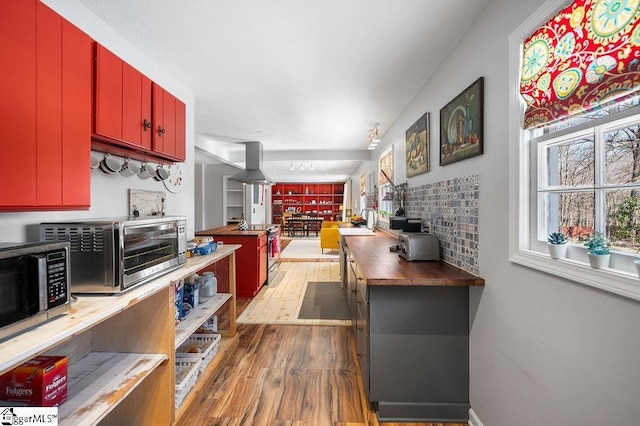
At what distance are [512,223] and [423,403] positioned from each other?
121cm

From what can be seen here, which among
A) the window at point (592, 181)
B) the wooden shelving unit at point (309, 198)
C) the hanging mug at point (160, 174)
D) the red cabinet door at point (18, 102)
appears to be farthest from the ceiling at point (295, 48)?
the wooden shelving unit at point (309, 198)

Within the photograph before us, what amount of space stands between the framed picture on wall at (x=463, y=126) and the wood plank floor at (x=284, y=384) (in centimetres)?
175

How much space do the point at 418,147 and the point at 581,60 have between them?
163cm

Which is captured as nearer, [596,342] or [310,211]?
[596,342]

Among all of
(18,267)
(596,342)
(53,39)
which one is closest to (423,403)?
(596,342)

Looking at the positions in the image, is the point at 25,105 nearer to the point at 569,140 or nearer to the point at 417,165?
the point at 569,140

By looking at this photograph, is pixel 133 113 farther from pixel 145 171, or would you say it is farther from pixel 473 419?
pixel 473 419

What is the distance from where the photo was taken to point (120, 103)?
5.28 ft

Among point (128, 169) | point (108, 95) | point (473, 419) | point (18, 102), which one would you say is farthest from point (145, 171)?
point (473, 419)

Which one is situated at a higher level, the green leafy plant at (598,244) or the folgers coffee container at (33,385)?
the green leafy plant at (598,244)

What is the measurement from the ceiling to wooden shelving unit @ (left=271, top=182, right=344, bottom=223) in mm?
9177

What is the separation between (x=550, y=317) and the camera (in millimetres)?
1098

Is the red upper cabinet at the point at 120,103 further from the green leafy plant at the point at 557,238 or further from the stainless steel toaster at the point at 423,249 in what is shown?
the green leafy plant at the point at 557,238

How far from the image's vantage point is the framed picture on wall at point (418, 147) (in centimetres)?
240
